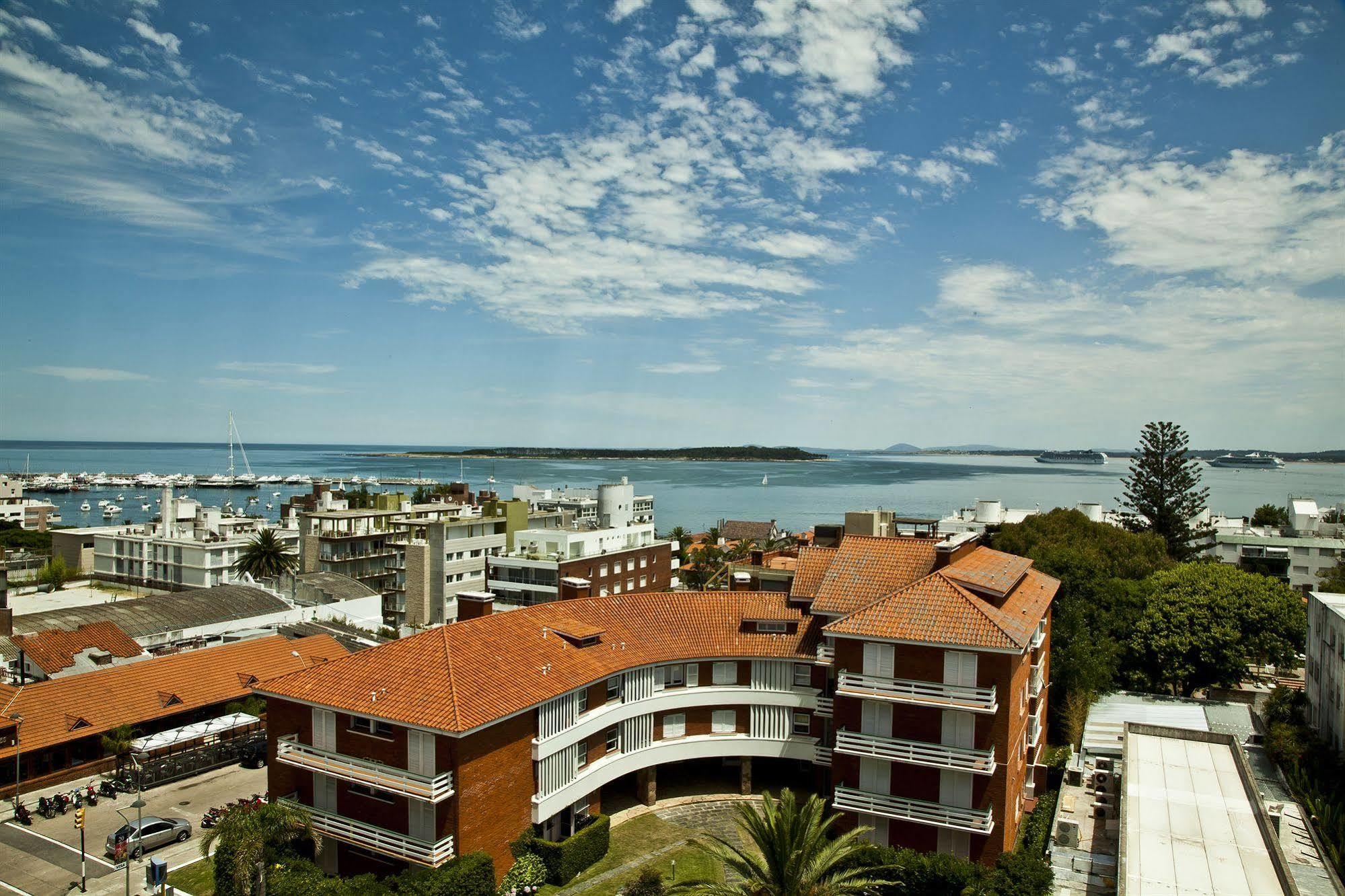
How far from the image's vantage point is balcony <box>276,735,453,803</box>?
74.5 feet

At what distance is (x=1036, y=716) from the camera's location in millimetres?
30578

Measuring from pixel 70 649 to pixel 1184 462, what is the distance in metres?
76.8

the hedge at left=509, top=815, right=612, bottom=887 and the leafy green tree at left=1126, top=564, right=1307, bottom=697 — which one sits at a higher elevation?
the leafy green tree at left=1126, top=564, right=1307, bottom=697

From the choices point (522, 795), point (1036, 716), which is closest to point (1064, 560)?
point (1036, 716)

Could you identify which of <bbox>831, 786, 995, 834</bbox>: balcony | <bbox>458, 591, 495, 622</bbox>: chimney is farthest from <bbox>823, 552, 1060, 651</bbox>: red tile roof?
<bbox>458, 591, 495, 622</bbox>: chimney

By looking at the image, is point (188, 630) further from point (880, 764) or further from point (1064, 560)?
point (1064, 560)

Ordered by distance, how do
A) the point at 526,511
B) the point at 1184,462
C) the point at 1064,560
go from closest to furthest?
the point at 1064,560 → the point at 1184,462 → the point at 526,511

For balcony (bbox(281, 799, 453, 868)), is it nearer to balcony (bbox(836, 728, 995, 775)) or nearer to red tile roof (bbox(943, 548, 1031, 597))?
balcony (bbox(836, 728, 995, 775))

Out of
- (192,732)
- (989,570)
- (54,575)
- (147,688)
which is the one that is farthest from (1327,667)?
(54,575)

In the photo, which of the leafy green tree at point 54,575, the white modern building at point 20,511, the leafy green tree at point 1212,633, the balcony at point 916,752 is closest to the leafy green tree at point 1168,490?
the leafy green tree at point 1212,633

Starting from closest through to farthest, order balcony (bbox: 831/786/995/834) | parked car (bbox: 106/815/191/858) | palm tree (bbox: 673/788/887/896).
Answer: palm tree (bbox: 673/788/887/896), balcony (bbox: 831/786/995/834), parked car (bbox: 106/815/191/858)

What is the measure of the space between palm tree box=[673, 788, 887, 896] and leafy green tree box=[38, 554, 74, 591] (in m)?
74.2

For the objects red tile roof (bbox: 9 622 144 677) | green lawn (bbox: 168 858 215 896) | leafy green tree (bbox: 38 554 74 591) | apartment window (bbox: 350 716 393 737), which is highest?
apartment window (bbox: 350 716 393 737)

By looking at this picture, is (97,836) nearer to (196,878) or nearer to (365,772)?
(196,878)
